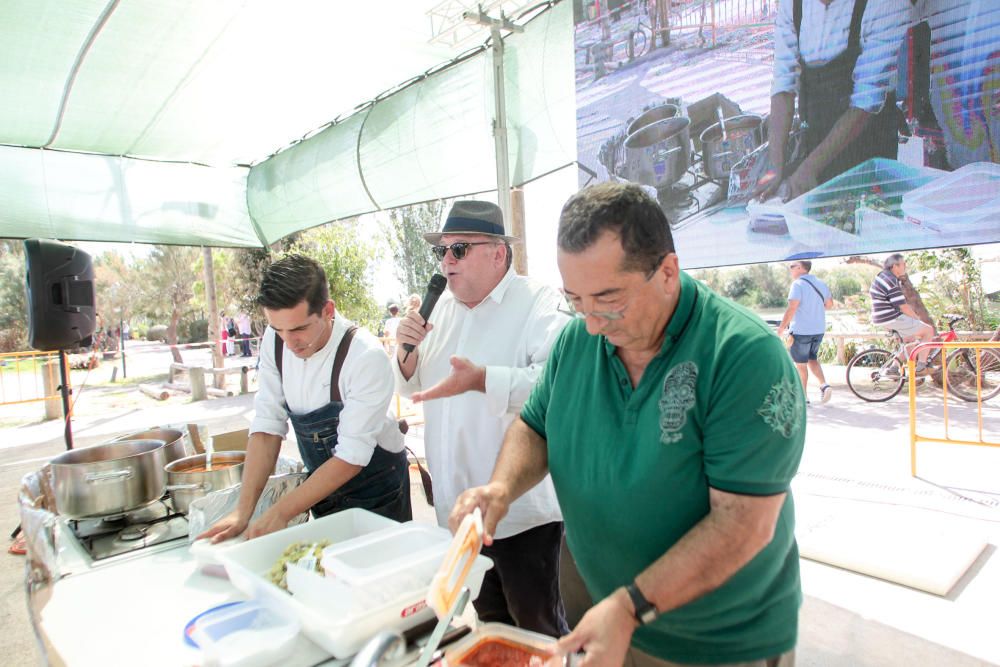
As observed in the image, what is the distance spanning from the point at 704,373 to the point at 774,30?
93.0 inches

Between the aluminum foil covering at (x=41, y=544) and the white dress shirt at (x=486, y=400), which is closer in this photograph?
the aluminum foil covering at (x=41, y=544)

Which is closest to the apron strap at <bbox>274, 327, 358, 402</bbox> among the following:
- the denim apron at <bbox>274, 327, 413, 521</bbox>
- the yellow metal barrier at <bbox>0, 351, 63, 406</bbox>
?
the denim apron at <bbox>274, 327, 413, 521</bbox>

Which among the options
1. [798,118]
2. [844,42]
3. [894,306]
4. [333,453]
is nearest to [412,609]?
[333,453]

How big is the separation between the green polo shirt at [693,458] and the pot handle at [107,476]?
1543mm

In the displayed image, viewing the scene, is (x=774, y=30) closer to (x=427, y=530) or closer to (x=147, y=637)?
(x=427, y=530)

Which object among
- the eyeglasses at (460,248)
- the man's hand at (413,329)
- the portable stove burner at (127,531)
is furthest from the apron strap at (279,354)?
the eyeglasses at (460,248)

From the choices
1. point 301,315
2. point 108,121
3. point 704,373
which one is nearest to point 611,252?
point 704,373

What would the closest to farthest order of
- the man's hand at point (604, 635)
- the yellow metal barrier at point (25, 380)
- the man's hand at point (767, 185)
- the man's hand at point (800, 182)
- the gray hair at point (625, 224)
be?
the man's hand at point (604, 635)
the gray hair at point (625, 224)
the man's hand at point (800, 182)
the man's hand at point (767, 185)
the yellow metal barrier at point (25, 380)

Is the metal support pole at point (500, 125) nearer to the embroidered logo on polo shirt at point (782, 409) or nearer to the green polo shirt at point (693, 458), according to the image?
the green polo shirt at point (693, 458)

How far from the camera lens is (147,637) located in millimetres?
1361

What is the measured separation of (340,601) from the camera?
1.19 m

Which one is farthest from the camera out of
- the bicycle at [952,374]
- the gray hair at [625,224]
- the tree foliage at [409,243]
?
the tree foliage at [409,243]

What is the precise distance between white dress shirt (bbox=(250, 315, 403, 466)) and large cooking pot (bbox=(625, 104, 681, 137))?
2.06 meters

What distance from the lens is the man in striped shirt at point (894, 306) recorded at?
22.3 feet
